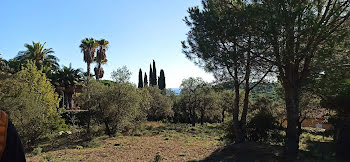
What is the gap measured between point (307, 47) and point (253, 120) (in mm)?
5632

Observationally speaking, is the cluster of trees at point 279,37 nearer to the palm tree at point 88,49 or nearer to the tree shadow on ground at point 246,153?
the tree shadow on ground at point 246,153

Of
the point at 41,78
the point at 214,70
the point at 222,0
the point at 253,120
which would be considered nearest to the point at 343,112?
the point at 253,120

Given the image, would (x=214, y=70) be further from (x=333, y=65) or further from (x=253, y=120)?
(x=333, y=65)

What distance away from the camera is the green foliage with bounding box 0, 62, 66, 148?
1155 cm

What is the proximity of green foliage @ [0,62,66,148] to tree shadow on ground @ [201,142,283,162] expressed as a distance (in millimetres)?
9177

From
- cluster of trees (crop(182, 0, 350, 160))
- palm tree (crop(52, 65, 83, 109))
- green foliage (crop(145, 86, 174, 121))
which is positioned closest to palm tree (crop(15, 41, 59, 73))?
palm tree (crop(52, 65, 83, 109))

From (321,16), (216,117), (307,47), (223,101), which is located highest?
(321,16)

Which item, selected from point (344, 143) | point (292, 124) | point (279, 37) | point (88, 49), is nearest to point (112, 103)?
point (292, 124)

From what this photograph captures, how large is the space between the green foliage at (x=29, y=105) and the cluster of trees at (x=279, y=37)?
8987 millimetres

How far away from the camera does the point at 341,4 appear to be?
28.3ft

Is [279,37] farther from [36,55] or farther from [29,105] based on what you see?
[36,55]

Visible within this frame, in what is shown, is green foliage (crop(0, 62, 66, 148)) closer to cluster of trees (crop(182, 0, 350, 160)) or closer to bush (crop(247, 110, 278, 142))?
cluster of trees (crop(182, 0, 350, 160))

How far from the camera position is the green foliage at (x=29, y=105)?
11.5 m

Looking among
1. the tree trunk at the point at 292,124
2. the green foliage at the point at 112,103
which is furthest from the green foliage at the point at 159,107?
the tree trunk at the point at 292,124
